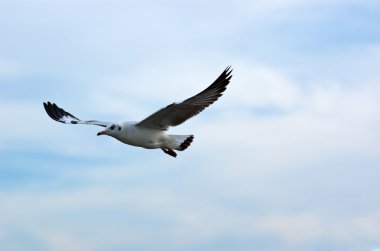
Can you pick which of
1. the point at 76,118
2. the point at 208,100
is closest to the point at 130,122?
the point at 208,100

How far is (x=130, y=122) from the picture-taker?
1816cm

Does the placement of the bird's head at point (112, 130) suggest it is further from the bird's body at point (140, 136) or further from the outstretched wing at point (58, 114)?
the outstretched wing at point (58, 114)

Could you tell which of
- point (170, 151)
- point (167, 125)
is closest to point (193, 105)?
point (167, 125)

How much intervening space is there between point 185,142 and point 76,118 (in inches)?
234

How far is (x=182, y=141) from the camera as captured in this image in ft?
61.3

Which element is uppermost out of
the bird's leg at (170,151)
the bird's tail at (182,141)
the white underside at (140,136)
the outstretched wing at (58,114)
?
the outstretched wing at (58,114)

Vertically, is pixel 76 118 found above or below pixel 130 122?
above

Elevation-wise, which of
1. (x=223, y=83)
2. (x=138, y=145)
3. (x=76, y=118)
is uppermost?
(x=76, y=118)

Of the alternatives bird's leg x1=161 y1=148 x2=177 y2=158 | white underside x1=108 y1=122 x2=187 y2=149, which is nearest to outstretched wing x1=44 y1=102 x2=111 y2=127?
bird's leg x1=161 y1=148 x2=177 y2=158

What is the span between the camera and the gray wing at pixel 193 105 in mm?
17328

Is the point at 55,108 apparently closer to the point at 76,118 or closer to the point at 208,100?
the point at 76,118

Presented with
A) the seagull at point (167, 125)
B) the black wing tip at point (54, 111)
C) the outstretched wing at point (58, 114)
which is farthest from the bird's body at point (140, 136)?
the black wing tip at point (54, 111)

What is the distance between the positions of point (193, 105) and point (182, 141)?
1.46m

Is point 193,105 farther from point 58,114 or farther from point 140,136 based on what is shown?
point 58,114
